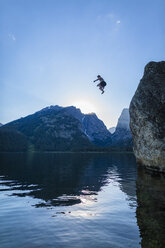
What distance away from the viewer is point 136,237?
1227 cm

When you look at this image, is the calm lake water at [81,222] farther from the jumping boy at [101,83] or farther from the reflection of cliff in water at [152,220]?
the jumping boy at [101,83]

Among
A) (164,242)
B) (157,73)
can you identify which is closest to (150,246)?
(164,242)

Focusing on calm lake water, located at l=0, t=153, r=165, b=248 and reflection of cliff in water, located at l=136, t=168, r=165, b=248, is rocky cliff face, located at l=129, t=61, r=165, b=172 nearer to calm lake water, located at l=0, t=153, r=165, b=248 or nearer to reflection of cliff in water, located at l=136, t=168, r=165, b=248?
calm lake water, located at l=0, t=153, r=165, b=248

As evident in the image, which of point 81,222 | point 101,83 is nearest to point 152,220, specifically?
point 81,222

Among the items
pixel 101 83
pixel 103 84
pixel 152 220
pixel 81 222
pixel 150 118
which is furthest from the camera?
pixel 150 118

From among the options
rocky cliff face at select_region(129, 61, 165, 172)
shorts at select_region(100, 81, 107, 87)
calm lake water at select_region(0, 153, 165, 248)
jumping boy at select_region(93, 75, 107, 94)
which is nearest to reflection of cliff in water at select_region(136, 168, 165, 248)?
calm lake water at select_region(0, 153, 165, 248)

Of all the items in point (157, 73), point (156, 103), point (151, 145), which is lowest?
point (151, 145)

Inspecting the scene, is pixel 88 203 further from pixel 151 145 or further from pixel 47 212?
pixel 151 145

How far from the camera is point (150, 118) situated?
5119cm

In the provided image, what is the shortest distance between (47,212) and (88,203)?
486 centimetres

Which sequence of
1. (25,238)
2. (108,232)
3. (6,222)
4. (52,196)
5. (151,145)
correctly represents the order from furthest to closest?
(151,145) → (52,196) → (6,222) → (108,232) → (25,238)

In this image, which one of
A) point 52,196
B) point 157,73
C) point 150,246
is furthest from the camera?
point 157,73

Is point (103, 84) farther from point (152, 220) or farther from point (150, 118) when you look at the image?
point (152, 220)

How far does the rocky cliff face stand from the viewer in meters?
47.3
